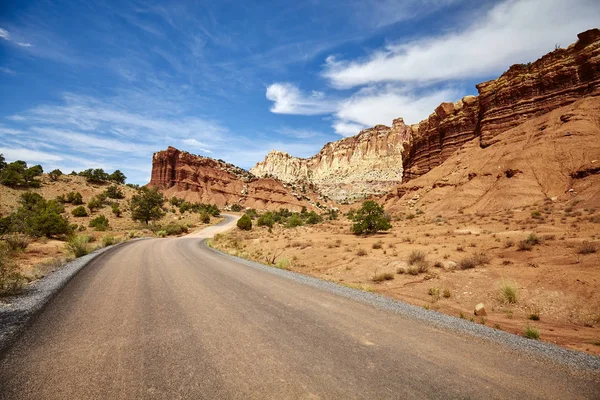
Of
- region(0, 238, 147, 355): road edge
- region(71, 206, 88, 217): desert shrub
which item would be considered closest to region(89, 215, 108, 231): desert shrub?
region(71, 206, 88, 217): desert shrub

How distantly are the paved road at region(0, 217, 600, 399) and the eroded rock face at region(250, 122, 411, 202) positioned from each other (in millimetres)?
105686

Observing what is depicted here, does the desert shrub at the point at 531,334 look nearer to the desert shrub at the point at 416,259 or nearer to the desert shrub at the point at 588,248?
the desert shrub at the point at 416,259

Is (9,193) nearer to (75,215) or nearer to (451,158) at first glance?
(75,215)

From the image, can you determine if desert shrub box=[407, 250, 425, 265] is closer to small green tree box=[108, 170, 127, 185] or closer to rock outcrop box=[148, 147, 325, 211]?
rock outcrop box=[148, 147, 325, 211]

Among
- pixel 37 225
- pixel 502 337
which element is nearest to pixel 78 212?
pixel 37 225

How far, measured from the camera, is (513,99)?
3994 cm

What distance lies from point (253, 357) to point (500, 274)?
10.1 metres

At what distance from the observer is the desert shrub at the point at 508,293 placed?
821cm

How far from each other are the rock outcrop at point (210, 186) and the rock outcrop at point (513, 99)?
51.6 meters

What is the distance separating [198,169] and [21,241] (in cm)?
8826

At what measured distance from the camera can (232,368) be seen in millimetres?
3613

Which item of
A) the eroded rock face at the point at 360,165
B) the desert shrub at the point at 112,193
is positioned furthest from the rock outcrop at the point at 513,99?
the desert shrub at the point at 112,193

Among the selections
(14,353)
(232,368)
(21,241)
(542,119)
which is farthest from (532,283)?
(542,119)

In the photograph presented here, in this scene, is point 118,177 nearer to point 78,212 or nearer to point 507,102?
point 78,212
